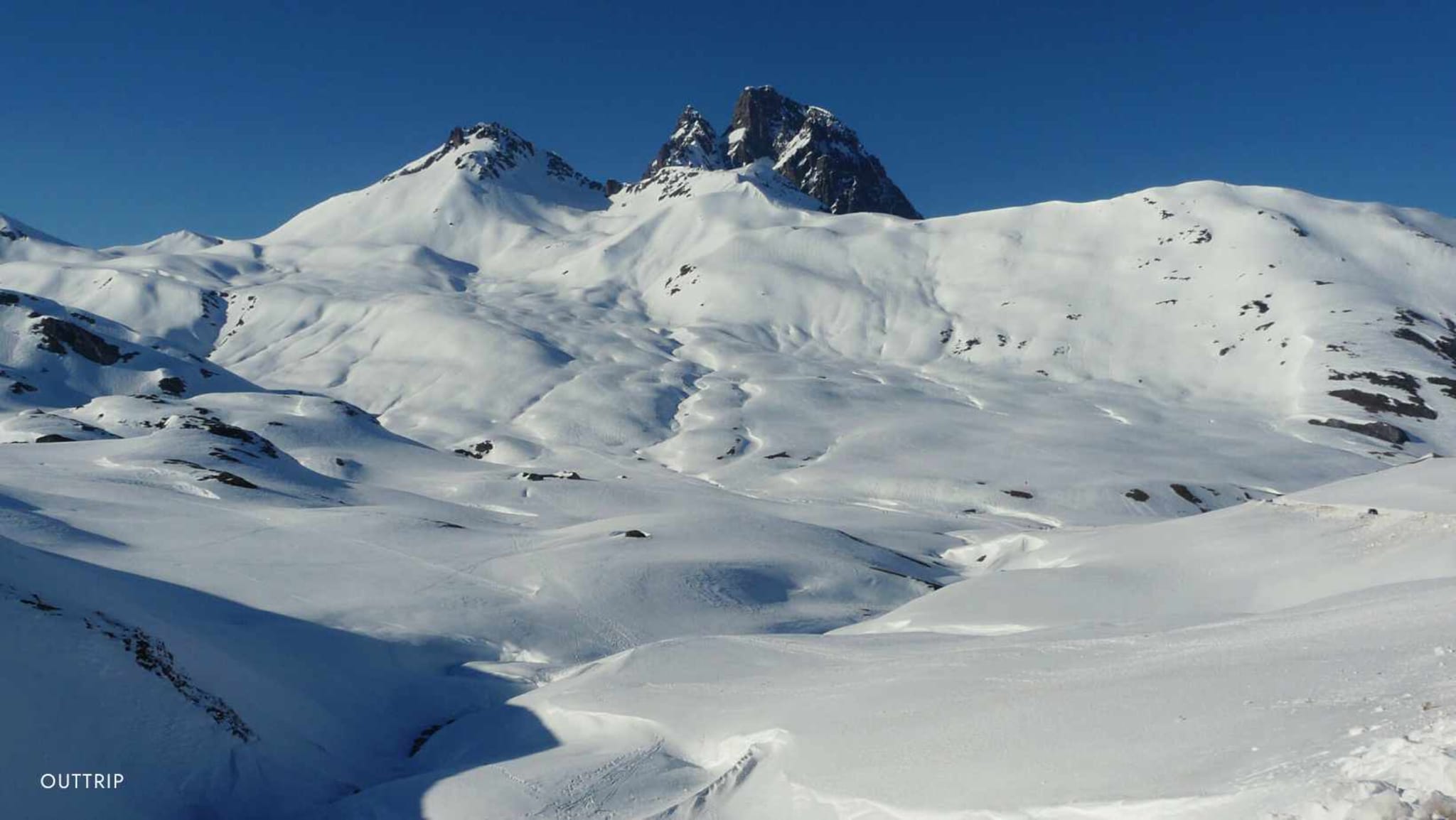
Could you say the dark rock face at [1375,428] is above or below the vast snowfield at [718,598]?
above

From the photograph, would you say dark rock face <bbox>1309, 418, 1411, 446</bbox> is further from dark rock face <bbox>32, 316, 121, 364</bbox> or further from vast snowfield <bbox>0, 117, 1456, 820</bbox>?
dark rock face <bbox>32, 316, 121, 364</bbox>

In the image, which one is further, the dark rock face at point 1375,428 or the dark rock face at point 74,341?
the dark rock face at point 1375,428

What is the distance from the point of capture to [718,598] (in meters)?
33.8

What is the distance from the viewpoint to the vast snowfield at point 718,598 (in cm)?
1005

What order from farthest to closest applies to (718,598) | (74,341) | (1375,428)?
(1375,428) → (74,341) → (718,598)

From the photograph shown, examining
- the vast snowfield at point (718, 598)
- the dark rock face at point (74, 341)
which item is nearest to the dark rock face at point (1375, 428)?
the vast snowfield at point (718, 598)

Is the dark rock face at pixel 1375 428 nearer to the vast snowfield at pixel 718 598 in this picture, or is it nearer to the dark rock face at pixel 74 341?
the vast snowfield at pixel 718 598

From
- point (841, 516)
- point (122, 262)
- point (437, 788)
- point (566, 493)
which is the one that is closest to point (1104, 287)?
point (841, 516)

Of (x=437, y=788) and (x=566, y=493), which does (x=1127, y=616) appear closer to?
(x=437, y=788)

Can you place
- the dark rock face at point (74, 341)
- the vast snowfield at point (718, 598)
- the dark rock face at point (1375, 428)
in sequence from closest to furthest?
the vast snowfield at point (718, 598) → the dark rock face at point (74, 341) → the dark rock face at point (1375, 428)

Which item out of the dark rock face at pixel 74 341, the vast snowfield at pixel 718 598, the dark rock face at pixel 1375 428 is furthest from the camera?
the dark rock face at pixel 1375 428

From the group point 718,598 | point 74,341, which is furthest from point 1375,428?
point 74,341

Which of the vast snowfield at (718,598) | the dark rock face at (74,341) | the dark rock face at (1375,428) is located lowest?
the vast snowfield at (718,598)

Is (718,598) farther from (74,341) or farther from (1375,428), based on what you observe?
(1375,428)
